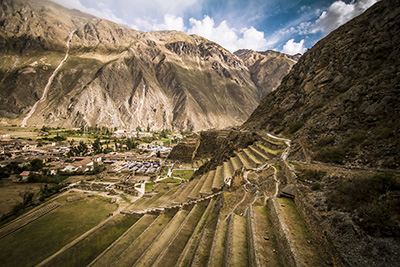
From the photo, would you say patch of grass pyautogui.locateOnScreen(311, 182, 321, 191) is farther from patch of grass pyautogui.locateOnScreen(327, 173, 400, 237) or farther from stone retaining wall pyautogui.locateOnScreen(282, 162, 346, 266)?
patch of grass pyautogui.locateOnScreen(327, 173, 400, 237)

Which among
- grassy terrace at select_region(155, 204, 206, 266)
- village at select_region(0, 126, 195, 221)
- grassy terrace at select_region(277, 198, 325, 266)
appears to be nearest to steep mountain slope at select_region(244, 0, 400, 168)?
grassy terrace at select_region(277, 198, 325, 266)

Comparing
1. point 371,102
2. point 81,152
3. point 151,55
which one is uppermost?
point 151,55

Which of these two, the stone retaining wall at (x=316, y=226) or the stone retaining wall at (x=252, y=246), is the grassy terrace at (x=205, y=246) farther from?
the stone retaining wall at (x=316, y=226)

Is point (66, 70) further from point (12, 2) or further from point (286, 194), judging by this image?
point (286, 194)

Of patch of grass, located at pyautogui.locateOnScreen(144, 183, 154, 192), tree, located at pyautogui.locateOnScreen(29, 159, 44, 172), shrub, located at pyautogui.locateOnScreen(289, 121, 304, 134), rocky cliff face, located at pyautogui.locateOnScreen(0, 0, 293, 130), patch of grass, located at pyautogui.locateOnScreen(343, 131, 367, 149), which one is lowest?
patch of grass, located at pyautogui.locateOnScreen(144, 183, 154, 192)

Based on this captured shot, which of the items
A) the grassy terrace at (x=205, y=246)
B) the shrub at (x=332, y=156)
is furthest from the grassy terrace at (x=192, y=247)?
the shrub at (x=332, y=156)

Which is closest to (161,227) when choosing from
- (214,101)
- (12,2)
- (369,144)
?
(369,144)
